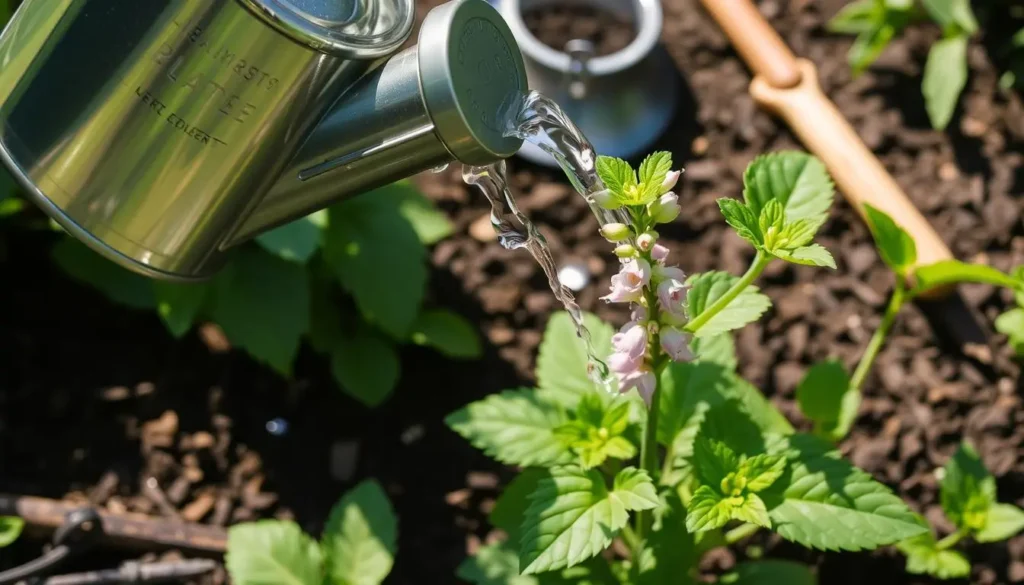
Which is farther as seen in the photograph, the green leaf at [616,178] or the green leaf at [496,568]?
the green leaf at [496,568]

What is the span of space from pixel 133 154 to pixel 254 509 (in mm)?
677

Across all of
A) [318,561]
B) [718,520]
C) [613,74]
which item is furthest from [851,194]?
[318,561]

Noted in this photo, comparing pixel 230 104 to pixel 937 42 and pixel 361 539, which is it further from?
pixel 937 42

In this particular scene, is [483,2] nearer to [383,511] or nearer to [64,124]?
[64,124]

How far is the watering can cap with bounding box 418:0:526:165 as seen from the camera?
771mm

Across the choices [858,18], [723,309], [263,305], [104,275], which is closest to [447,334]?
[263,305]

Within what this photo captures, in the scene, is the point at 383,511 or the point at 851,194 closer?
the point at 383,511

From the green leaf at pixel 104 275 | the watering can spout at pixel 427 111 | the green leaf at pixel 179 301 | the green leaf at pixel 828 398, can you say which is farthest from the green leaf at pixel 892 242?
the green leaf at pixel 104 275

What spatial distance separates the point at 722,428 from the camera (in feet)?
3.52

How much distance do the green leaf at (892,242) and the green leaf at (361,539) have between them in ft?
2.12

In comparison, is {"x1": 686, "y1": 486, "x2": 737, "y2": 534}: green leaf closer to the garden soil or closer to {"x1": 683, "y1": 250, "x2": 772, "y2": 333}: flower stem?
{"x1": 683, "y1": 250, "x2": 772, "y2": 333}: flower stem

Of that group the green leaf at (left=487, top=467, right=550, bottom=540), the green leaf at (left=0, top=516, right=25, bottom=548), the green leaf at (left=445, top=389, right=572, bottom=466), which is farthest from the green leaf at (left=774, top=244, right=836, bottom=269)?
the green leaf at (left=0, top=516, right=25, bottom=548)

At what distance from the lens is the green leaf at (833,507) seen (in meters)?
0.97

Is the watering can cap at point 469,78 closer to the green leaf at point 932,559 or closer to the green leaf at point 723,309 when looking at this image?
the green leaf at point 723,309
